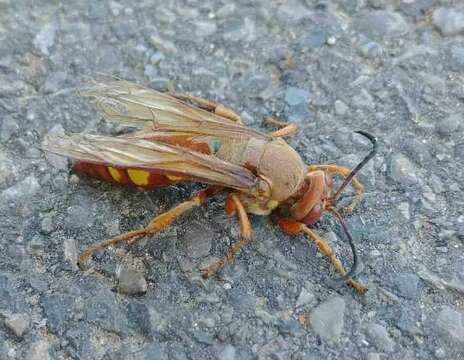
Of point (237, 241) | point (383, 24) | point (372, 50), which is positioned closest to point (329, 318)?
point (237, 241)

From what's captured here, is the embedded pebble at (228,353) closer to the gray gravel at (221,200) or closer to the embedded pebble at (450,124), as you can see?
the gray gravel at (221,200)

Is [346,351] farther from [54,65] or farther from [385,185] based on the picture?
[54,65]

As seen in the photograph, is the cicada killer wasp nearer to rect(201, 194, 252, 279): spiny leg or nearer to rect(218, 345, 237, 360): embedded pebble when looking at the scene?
rect(201, 194, 252, 279): spiny leg

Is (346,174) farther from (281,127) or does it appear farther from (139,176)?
(139,176)

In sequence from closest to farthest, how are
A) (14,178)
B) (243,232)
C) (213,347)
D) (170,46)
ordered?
1. (213,347)
2. (243,232)
3. (14,178)
4. (170,46)

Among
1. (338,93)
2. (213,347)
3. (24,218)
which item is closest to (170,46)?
(338,93)

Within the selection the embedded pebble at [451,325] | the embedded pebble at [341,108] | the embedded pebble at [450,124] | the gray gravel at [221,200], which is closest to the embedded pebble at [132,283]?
the gray gravel at [221,200]
